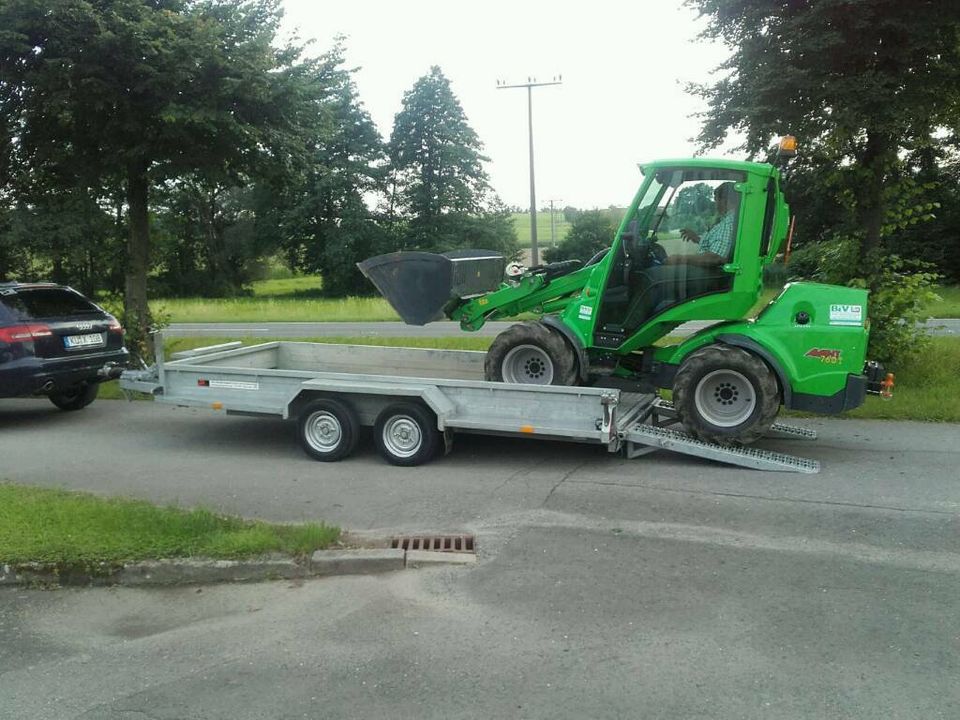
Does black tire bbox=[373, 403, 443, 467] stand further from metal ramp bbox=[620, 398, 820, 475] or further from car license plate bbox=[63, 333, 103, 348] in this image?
car license plate bbox=[63, 333, 103, 348]

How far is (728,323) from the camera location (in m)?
8.20

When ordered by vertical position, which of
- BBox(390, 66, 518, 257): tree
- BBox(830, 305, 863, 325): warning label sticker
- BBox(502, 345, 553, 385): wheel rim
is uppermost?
BBox(390, 66, 518, 257): tree

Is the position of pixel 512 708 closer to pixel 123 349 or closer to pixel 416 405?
pixel 416 405

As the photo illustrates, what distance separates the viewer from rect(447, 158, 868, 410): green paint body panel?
7.58 m

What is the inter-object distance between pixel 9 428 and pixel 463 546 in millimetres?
7050

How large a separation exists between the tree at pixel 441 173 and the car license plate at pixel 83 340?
43168 millimetres

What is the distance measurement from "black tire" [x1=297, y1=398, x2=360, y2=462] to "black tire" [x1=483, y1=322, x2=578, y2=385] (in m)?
1.51

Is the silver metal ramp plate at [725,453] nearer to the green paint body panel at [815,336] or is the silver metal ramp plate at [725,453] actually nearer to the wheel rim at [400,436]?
the green paint body panel at [815,336]

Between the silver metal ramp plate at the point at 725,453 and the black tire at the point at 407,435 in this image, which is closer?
the silver metal ramp plate at the point at 725,453

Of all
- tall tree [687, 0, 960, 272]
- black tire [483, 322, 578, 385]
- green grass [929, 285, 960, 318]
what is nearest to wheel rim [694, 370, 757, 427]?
black tire [483, 322, 578, 385]

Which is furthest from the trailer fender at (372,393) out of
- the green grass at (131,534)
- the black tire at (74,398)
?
the black tire at (74,398)

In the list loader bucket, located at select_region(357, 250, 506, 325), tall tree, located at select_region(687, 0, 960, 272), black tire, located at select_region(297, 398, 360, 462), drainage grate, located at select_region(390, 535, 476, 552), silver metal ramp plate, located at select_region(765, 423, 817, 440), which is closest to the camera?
drainage grate, located at select_region(390, 535, 476, 552)

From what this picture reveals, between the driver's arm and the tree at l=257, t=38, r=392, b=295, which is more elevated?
the tree at l=257, t=38, r=392, b=295

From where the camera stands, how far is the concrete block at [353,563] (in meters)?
5.46
